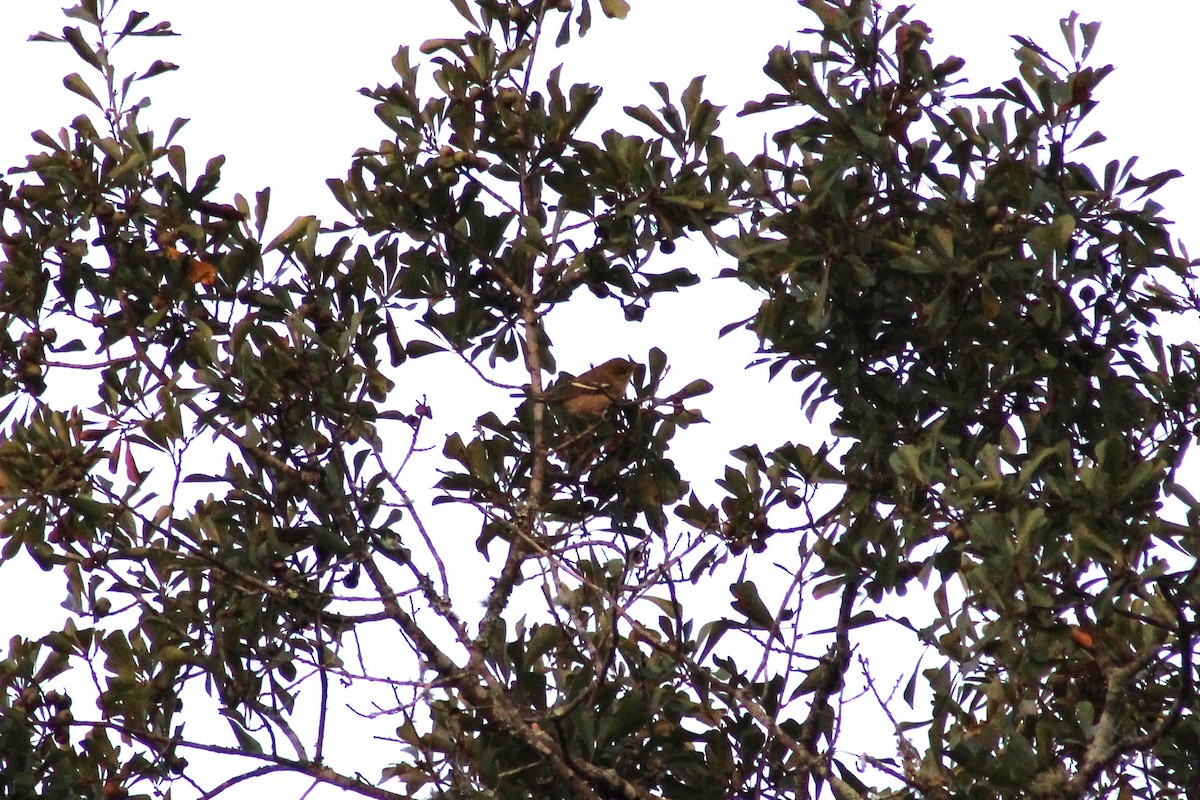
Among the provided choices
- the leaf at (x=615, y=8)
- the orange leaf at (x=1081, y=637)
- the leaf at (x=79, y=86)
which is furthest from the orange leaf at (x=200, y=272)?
the orange leaf at (x=1081, y=637)

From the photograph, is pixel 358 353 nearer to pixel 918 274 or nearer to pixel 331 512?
pixel 331 512

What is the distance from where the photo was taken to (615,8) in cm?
475

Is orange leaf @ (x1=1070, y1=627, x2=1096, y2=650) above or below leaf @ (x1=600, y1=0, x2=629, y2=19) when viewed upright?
below

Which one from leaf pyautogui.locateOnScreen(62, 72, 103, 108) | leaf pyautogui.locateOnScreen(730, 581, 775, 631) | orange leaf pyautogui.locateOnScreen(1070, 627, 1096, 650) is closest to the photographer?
orange leaf pyautogui.locateOnScreen(1070, 627, 1096, 650)

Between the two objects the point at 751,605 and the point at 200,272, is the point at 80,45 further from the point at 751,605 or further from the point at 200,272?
the point at 751,605

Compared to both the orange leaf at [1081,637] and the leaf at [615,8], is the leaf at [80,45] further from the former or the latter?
the orange leaf at [1081,637]

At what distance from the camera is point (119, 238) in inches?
178

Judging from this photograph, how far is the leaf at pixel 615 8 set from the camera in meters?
4.74

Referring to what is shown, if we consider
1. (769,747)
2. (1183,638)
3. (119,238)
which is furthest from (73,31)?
(1183,638)

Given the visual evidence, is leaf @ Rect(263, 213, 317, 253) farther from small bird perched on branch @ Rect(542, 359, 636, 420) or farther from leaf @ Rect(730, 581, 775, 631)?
leaf @ Rect(730, 581, 775, 631)

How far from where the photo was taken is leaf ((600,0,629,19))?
15.6 ft

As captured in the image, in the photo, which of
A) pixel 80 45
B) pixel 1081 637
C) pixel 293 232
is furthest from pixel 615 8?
pixel 1081 637

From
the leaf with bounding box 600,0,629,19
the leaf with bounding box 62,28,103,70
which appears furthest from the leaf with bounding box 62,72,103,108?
the leaf with bounding box 600,0,629,19

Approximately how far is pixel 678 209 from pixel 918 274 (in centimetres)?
76
